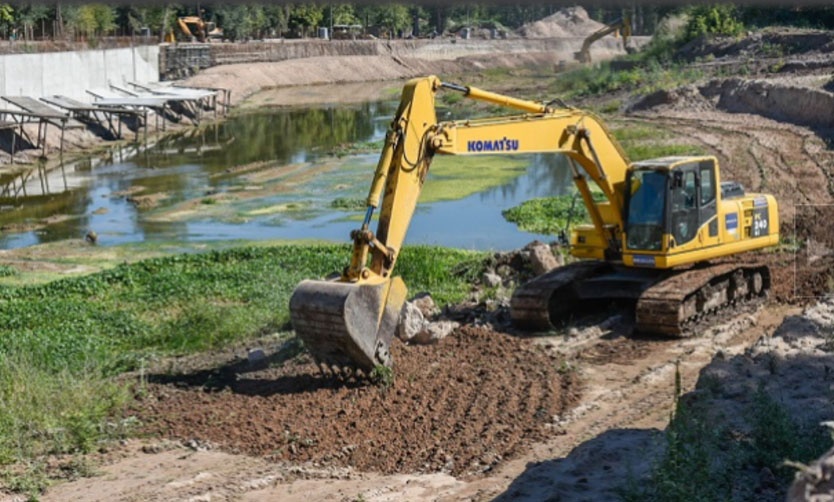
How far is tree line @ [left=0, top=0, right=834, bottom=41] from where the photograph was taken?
207 feet

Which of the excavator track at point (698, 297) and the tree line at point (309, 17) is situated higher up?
the tree line at point (309, 17)

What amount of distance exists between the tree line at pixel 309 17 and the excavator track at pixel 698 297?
31.4m

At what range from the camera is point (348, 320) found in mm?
13781

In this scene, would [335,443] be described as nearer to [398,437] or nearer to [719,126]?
[398,437]

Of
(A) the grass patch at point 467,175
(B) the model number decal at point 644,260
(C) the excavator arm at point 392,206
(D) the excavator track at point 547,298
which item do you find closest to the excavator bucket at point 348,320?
(C) the excavator arm at point 392,206

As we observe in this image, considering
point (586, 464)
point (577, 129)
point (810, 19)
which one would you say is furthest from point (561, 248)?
point (810, 19)

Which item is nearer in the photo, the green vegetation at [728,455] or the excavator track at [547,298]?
the green vegetation at [728,455]

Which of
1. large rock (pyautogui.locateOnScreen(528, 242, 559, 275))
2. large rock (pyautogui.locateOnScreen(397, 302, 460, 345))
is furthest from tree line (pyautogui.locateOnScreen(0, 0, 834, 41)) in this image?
large rock (pyautogui.locateOnScreen(397, 302, 460, 345))

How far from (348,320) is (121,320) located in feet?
21.1

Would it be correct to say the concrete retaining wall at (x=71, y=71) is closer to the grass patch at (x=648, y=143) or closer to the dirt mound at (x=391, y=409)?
the grass patch at (x=648, y=143)

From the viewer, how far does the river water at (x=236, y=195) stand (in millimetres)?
29000

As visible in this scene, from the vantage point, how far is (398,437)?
13047mm

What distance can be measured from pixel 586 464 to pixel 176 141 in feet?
138

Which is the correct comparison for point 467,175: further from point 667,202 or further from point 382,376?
point 382,376
